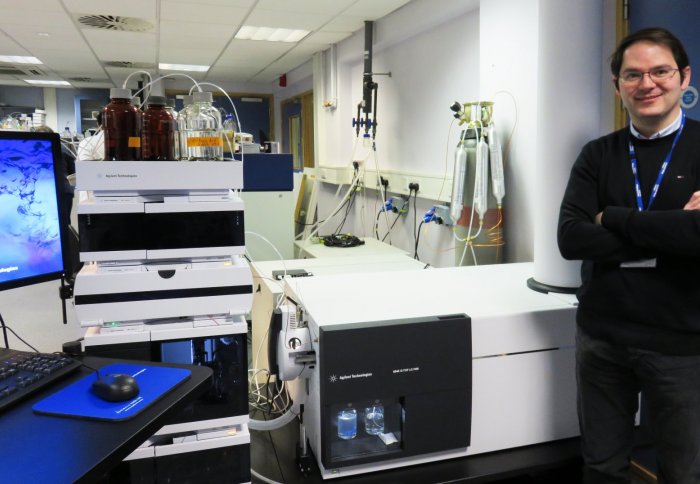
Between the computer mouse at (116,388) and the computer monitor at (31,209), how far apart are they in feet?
1.22

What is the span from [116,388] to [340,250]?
2.47 m

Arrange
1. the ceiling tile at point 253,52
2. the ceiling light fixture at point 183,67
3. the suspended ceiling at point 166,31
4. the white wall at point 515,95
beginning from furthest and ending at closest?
1. the ceiling light fixture at point 183,67
2. the ceiling tile at point 253,52
3. the suspended ceiling at point 166,31
4. the white wall at point 515,95

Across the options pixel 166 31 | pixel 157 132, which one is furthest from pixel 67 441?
pixel 166 31

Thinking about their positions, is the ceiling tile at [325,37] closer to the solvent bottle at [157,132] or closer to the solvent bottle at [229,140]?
the solvent bottle at [229,140]

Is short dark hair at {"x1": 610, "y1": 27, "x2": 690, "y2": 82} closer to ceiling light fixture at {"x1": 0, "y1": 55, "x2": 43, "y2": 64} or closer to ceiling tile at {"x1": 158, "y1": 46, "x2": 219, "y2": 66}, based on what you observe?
ceiling tile at {"x1": 158, "y1": 46, "x2": 219, "y2": 66}

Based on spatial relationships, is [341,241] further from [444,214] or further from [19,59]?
[19,59]

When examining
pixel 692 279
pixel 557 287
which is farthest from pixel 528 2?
pixel 692 279

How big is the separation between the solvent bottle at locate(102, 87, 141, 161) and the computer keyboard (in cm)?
49

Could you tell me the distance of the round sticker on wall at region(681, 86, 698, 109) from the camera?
1.60m

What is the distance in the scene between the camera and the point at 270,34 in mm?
4875

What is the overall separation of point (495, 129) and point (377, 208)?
2102 millimetres

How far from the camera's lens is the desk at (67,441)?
72cm

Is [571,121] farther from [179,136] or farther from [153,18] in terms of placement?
[153,18]

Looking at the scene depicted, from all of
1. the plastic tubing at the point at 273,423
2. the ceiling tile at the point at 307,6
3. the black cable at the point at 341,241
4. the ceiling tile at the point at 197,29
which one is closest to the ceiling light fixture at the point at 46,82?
the ceiling tile at the point at 197,29
